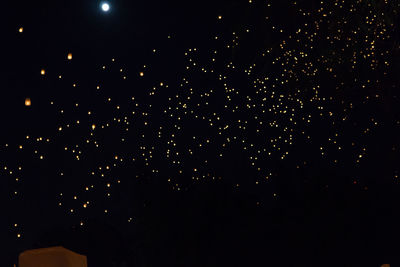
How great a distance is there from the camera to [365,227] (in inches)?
451

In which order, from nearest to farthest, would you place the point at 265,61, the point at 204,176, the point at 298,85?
the point at 298,85
the point at 265,61
the point at 204,176

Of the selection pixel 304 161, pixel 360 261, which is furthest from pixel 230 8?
pixel 360 261

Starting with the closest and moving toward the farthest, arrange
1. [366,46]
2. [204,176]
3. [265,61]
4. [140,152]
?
[366,46], [265,61], [140,152], [204,176]

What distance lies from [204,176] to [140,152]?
328 cm

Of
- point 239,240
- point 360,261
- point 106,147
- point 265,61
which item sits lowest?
point 360,261

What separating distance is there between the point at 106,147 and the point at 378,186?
6.25 m

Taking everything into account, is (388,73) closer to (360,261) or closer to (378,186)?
(378,186)

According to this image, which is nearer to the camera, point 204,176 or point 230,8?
point 230,8

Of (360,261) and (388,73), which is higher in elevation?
(388,73)

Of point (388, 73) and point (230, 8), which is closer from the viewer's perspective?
point (230, 8)

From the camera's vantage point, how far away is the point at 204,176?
1138 cm

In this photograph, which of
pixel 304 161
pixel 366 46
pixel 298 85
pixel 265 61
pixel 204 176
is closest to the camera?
pixel 366 46

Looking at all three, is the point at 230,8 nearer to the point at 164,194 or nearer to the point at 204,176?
the point at 204,176

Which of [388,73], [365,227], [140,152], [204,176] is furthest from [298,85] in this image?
[365,227]
